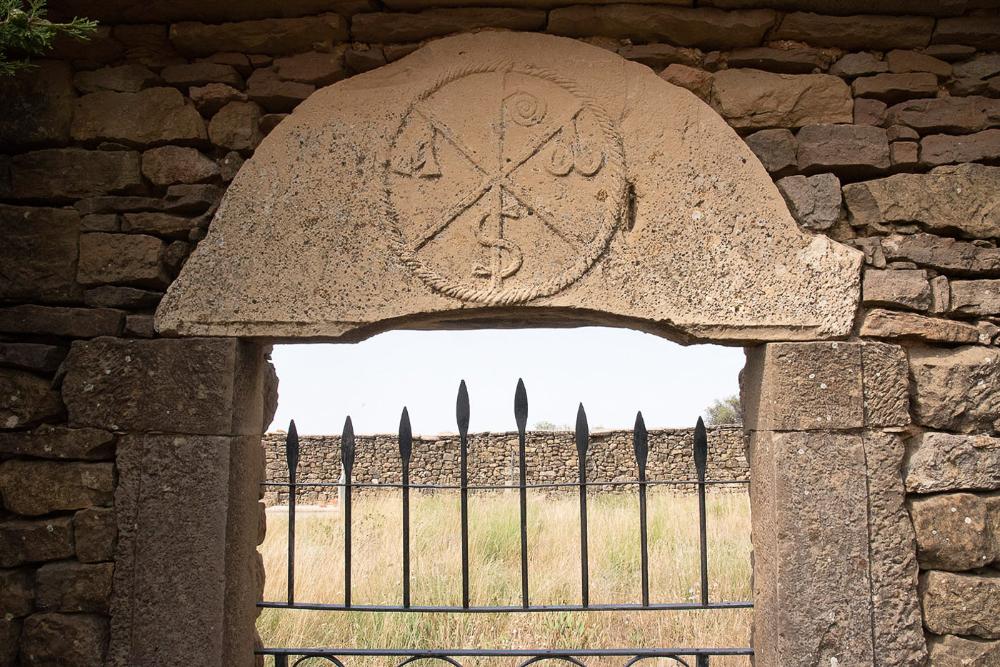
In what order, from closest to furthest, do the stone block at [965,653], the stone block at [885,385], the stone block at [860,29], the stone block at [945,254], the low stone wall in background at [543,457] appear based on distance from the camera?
the stone block at [965,653] → the stone block at [885,385] → the stone block at [945,254] → the stone block at [860,29] → the low stone wall in background at [543,457]

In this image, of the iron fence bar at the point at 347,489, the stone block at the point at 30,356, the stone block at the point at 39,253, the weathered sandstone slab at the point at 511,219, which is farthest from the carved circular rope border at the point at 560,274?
the stone block at the point at 30,356

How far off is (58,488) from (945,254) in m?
3.07

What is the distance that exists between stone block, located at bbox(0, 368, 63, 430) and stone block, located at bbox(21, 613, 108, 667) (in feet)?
2.09

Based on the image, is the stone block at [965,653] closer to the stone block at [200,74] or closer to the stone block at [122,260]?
the stone block at [122,260]

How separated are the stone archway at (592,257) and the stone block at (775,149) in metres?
0.09

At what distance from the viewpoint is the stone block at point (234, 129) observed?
2.48 m

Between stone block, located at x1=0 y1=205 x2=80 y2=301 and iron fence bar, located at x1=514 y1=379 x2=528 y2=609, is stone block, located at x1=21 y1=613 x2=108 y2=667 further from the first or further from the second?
iron fence bar, located at x1=514 y1=379 x2=528 y2=609

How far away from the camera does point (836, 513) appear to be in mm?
2160

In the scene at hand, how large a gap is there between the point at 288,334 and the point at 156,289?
0.53 metres

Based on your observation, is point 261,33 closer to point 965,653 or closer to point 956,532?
point 956,532

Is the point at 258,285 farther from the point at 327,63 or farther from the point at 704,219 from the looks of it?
the point at 704,219

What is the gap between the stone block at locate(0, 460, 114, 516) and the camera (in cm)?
226

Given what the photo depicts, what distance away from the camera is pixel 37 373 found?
2.34 meters

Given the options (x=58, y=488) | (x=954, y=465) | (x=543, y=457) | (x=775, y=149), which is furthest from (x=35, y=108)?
(x=543, y=457)
